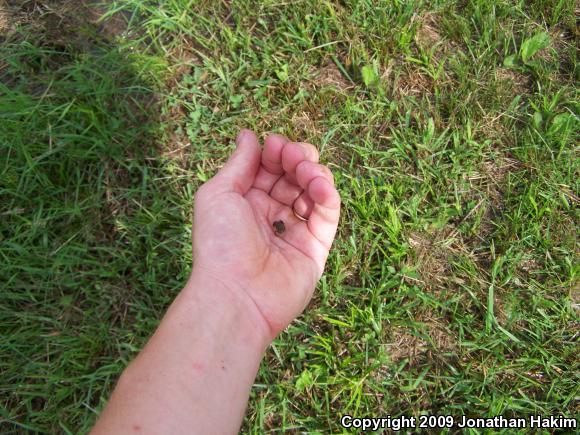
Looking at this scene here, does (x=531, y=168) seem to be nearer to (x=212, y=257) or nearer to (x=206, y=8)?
(x=212, y=257)

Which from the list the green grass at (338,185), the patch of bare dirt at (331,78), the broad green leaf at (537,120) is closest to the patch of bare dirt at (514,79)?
the green grass at (338,185)

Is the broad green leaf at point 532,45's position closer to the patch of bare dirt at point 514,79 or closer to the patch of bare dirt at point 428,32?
the patch of bare dirt at point 514,79

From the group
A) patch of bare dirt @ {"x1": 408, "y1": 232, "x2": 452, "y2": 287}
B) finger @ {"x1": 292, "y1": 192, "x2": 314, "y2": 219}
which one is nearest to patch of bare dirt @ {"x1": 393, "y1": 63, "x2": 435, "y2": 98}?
patch of bare dirt @ {"x1": 408, "y1": 232, "x2": 452, "y2": 287}

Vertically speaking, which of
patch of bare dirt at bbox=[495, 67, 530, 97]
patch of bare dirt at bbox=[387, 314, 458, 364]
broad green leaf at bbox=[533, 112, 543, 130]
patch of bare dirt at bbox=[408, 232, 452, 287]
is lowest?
patch of bare dirt at bbox=[387, 314, 458, 364]

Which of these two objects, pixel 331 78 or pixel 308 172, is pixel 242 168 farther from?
pixel 331 78

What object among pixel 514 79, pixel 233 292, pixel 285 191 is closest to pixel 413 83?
pixel 514 79

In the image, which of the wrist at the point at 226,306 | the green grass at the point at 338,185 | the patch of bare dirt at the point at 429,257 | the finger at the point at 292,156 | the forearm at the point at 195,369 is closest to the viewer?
the forearm at the point at 195,369

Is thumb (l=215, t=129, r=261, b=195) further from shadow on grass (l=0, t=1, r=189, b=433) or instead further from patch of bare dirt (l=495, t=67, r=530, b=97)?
patch of bare dirt (l=495, t=67, r=530, b=97)
